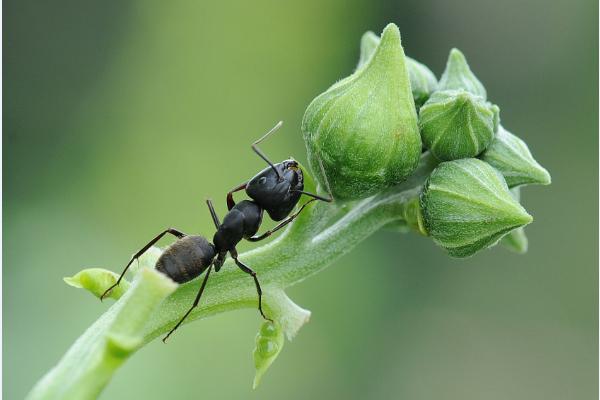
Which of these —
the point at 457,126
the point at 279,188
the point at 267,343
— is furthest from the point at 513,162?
the point at 267,343

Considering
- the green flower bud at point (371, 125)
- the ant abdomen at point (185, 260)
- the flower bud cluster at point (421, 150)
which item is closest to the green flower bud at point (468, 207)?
the flower bud cluster at point (421, 150)

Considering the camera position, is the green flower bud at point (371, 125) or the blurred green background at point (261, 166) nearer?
the green flower bud at point (371, 125)

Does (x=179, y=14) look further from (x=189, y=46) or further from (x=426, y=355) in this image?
(x=426, y=355)

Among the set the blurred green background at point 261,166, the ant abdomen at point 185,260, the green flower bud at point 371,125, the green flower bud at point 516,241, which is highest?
the green flower bud at point 371,125

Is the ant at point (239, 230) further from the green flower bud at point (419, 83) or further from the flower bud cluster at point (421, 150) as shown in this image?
the green flower bud at point (419, 83)

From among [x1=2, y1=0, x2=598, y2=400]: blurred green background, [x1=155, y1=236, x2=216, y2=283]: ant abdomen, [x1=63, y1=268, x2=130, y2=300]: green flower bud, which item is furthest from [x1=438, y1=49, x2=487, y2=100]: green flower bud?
[x1=2, y1=0, x2=598, y2=400]: blurred green background

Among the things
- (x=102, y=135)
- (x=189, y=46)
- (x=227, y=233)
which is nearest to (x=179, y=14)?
(x=189, y=46)

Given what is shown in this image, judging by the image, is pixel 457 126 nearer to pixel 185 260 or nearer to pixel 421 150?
pixel 421 150
